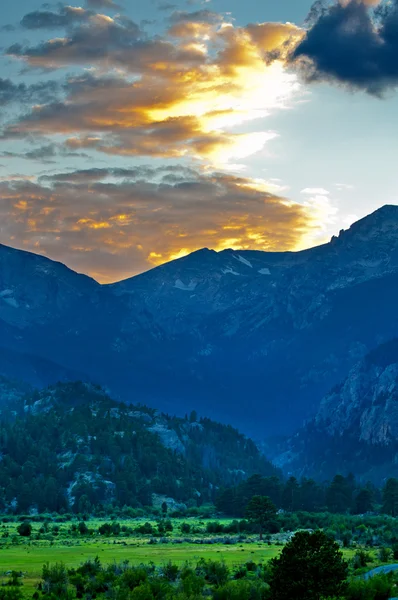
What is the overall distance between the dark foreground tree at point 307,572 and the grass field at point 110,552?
38155 millimetres

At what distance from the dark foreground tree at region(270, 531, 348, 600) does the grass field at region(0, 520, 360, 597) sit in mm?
38155

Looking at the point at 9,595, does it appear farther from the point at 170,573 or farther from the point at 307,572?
the point at 307,572

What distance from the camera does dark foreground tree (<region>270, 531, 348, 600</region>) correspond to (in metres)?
82.9

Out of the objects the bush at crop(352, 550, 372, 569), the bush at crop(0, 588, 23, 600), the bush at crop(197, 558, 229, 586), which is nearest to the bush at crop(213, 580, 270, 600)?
the bush at crop(197, 558, 229, 586)

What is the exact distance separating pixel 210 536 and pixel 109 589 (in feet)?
339

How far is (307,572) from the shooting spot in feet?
273

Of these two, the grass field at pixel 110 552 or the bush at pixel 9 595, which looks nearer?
the bush at pixel 9 595

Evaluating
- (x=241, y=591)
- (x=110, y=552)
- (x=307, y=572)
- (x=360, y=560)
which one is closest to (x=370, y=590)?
(x=307, y=572)

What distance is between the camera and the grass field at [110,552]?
134 meters


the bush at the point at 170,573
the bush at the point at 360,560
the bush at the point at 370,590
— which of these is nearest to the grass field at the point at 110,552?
the bush at the point at 360,560

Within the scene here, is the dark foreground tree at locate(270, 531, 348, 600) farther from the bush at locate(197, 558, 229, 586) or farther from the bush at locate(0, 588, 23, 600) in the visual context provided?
the bush at locate(0, 588, 23, 600)

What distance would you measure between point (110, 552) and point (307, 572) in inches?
3098

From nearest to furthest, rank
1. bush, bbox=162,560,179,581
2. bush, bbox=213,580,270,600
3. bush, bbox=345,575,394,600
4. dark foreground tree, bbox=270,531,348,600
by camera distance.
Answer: dark foreground tree, bbox=270,531,348,600 < bush, bbox=345,575,394,600 < bush, bbox=213,580,270,600 < bush, bbox=162,560,179,581

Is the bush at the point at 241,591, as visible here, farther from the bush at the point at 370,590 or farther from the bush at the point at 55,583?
the bush at the point at 55,583
